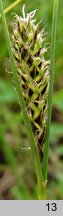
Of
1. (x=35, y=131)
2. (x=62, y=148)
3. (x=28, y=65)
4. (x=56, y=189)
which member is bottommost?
(x=56, y=189)

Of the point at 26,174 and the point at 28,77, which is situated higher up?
the point at 28,77

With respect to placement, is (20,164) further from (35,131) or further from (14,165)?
(35,131)
